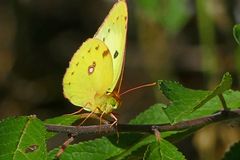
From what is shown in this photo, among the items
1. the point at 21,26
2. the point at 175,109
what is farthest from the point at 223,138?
the point at 21,26

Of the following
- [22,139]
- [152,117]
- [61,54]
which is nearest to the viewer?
[22,139]

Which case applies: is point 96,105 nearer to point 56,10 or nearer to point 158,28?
point 158,28

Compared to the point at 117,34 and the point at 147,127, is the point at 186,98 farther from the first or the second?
the point at 117,34

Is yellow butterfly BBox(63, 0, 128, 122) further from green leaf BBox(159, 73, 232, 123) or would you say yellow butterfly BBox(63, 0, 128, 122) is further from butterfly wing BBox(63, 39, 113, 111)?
green leaf BBox(159, 73, 232, 123)

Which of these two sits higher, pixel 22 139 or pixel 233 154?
pixel 22 139

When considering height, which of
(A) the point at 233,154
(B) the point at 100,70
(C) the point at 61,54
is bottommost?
(A) the point at 233,154

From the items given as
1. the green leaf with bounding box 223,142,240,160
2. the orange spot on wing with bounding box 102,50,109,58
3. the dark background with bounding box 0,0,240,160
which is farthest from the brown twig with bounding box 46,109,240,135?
the dark background with bounding box 0,0,240,160

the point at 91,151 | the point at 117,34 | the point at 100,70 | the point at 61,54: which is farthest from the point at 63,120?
the point at 61,54
